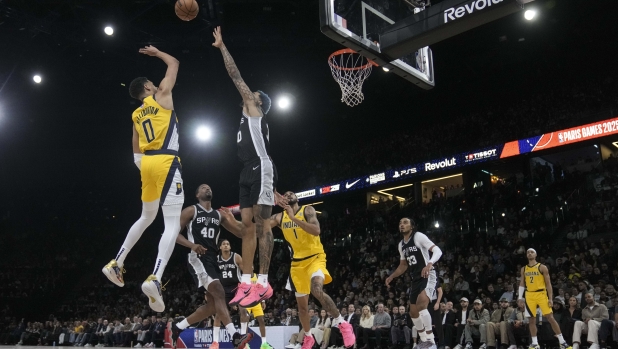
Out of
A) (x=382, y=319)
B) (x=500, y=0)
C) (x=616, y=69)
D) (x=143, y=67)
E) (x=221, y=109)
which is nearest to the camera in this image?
(x=500, y=0)

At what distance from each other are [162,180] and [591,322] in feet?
28.1

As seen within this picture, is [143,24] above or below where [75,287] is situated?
above

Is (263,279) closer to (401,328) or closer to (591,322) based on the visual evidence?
(591,322)

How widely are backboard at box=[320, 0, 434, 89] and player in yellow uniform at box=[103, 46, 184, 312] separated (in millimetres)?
2672

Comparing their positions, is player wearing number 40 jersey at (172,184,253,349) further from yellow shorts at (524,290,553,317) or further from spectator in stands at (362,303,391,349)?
spectator in stands at (362,303,391,349)

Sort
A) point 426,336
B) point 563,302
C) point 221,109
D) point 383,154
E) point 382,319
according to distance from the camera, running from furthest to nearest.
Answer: point 383,154
point 221,109
point 382,319
point 563,302
point 426,336

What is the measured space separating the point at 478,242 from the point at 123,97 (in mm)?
13920

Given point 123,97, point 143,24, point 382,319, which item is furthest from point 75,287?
point 382,319

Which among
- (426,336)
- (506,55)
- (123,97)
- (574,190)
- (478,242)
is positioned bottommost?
(426,336)

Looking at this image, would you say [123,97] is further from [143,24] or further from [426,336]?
[426,336]

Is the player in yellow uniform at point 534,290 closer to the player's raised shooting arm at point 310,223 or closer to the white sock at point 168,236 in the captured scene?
the player's raised shooting arm at point 310,223

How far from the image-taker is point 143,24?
16.8 metres

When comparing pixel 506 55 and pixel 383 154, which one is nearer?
pixel 506 55

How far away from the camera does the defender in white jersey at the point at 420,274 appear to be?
315 inches
